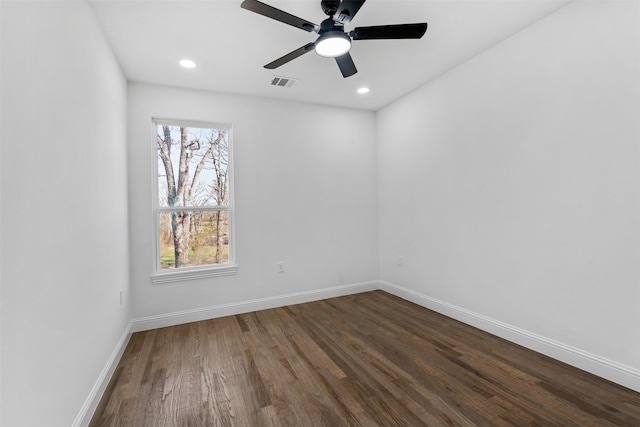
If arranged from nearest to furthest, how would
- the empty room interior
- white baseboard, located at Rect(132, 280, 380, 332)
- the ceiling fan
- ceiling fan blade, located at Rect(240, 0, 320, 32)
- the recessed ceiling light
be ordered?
the empty room interior
ceiling fan blade, located at Rect(240, 0, 320, 32)
the ceiling fan
the recessed ceiling light
white baseboard, located at Rect(132, 280, 380, 332)

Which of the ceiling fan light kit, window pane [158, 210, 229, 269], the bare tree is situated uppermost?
the ceiling fan light kit

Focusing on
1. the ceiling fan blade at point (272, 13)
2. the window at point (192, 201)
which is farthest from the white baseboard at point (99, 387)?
the ceiling fan blade at point (272, 13)

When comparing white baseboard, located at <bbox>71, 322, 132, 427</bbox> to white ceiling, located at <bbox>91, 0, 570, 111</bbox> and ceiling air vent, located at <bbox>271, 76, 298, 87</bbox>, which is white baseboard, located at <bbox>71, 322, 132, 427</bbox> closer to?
white ceiling, located at <bbox>91, 0, 570, 111</bbox>

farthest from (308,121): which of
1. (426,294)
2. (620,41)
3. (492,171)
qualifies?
(620,41)

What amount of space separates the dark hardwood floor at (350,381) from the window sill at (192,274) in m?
0.54

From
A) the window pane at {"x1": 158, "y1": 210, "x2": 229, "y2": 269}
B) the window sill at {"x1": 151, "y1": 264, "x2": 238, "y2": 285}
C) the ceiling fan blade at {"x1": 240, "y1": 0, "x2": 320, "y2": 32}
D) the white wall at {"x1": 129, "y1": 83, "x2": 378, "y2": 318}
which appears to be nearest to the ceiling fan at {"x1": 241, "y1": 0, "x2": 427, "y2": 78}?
the ceiling fan blade at {"x1": 240, "y1": 0, "x2": 320, "y2": 32}

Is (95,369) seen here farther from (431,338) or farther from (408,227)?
(408,227)

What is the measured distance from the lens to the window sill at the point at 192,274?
10.7 ft

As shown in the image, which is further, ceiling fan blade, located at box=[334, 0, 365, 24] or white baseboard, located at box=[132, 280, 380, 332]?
white baseboard, located at box=[132, 280, 380, 332]

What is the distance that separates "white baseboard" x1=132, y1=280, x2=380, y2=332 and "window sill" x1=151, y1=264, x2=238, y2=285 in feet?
1.21

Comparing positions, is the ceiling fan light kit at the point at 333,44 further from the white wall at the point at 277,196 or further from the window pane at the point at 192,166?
the window pane at the point at 192,166

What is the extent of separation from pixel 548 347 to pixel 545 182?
134 cm

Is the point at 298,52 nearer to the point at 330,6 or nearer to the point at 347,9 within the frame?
the point at 330,6

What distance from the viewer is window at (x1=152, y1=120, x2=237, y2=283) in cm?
336
